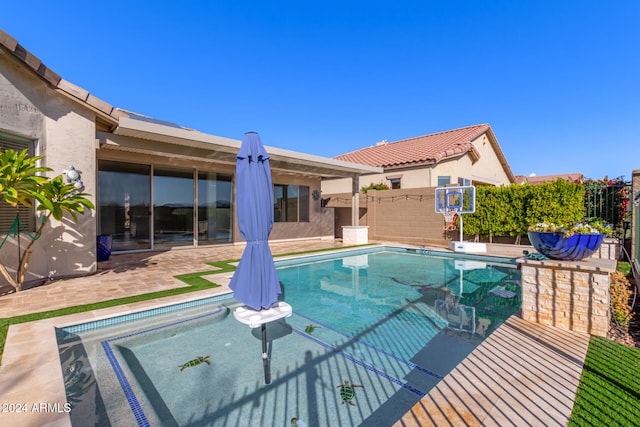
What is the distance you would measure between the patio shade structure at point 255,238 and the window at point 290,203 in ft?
36.0

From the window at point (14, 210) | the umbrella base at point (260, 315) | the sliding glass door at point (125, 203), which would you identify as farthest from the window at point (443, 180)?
the window at point (14, 210)

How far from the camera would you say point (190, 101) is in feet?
67.4

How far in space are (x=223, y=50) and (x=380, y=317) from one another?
51.1 feet

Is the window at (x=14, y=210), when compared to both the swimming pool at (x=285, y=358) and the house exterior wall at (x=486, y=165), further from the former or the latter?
the house exterior wall at (x=486, y=165)

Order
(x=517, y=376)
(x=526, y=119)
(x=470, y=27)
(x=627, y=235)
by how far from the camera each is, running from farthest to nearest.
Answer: (x=526, y=119), (x=470, y=27), (x=627, y=235), (x=517, y=376)

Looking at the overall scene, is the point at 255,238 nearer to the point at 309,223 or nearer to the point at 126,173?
Answer: the point at 126,173

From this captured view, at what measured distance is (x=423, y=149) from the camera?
61.3 feet

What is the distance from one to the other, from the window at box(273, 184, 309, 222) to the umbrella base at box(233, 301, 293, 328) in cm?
1108

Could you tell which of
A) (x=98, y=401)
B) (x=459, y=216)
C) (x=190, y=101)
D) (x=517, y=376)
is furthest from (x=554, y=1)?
(x=190, y=101)

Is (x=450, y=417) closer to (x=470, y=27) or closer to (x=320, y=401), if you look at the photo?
(x=320, y=401)

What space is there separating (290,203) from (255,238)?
1196 centimetres

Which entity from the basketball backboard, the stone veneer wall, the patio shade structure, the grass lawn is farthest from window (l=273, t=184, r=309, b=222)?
the stone veneer wall

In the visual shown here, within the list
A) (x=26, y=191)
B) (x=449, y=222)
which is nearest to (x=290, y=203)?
(x=449, y=222)

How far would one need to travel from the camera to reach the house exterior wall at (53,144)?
5848mm
